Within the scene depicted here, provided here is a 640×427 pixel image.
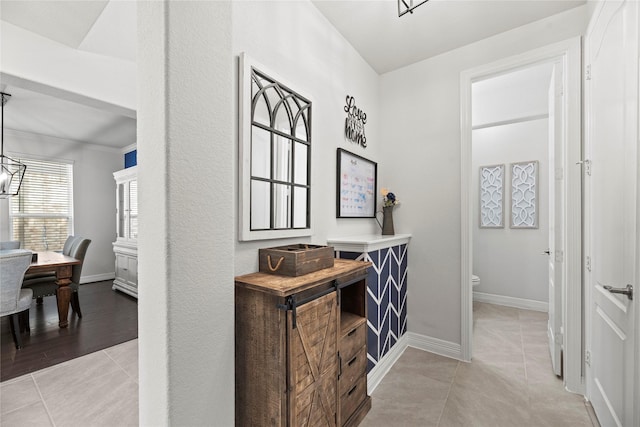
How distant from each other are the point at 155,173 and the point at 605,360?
2478 millimetres

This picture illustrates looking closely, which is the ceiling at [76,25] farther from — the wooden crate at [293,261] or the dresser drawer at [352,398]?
the dresser drawer at [352,398]

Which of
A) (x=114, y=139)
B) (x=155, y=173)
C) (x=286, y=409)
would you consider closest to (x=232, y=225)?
(x=155, y=173)

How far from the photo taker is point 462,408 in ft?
5.95

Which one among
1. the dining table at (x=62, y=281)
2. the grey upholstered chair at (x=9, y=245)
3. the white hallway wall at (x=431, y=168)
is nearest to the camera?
the white hallway wall at (x=431, y=168)

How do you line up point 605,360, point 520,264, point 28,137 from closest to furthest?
point 605,360
point 520,264
point 28,137

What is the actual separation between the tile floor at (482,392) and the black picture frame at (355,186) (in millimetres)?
1347

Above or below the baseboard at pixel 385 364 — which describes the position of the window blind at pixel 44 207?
above

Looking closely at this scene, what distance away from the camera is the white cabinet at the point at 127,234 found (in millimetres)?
4465

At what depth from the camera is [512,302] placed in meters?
3.80

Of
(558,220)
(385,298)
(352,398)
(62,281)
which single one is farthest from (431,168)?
(62,281)

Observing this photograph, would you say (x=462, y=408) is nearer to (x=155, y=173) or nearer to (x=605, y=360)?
(x=605, y=360)

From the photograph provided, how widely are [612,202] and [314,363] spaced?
5.80 ft

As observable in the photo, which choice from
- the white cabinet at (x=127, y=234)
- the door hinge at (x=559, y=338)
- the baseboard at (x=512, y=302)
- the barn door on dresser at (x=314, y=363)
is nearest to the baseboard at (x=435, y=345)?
the door hinge at (x=559, y=338)

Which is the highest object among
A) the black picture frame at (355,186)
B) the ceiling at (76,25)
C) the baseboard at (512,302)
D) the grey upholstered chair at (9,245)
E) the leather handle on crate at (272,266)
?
the ceiling at (76,25)
